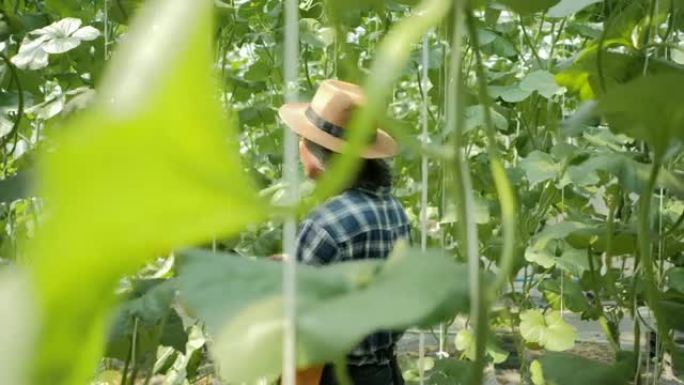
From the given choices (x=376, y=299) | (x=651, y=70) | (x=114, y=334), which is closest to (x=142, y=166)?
(x=376, y=299)

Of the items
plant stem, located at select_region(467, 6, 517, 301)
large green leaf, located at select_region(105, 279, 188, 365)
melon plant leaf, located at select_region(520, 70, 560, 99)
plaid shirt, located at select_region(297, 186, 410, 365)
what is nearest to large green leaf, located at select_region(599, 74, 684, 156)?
plant stem, located at select_region(467, 6, 517, 301)

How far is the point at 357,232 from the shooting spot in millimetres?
1579

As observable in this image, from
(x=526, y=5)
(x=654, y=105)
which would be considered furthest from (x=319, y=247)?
(x=654, y=105)

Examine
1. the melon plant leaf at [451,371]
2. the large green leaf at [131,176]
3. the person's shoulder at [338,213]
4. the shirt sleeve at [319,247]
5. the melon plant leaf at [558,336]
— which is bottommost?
the melon plant leaf at [451,371]

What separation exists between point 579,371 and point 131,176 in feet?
2.71

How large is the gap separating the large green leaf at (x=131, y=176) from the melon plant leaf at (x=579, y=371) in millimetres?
785

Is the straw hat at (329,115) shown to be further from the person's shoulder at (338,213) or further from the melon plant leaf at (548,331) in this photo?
the melon plant leaf at (548,331)

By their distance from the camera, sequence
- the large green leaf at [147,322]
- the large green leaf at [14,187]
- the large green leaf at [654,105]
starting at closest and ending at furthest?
the large green leaf at [654,105] < the large green leaf at [14,187] < the large green leaf at [147,322]

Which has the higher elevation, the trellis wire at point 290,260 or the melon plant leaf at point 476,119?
Answer: the trellis wire at point 290,260

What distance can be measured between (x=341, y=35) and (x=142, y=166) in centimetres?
26

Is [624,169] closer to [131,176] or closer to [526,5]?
[526,5]

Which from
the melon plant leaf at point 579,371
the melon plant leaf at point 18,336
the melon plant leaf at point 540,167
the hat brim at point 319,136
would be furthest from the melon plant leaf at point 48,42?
the melon plant leaf at point 18,336

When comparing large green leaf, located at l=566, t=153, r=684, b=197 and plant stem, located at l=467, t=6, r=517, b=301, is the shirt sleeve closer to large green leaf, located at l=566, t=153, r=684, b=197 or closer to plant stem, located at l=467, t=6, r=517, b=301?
large green leaf, located at l=566, t=153, r=684, b=197

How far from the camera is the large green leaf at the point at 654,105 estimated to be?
1.26 feet
